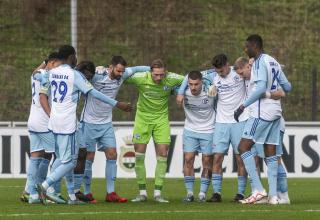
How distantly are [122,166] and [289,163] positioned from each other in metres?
3.60

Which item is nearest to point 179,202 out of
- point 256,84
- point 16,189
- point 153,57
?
point 256,84

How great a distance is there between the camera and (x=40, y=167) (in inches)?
709

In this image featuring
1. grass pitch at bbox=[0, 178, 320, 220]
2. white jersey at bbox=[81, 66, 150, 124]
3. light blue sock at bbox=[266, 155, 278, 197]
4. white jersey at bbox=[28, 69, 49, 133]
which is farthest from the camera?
white jersey at bbox=[81, 66, 150, 124]

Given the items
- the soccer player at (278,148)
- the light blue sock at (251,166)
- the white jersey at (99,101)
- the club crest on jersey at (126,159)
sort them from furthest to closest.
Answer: the club crest on jersey at (126,159), the white jersey at (99,101), the light blue sock at (251,166), the soccer player at (278,148)

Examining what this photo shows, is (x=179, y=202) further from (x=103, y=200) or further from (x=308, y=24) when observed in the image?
(x=308, y=24)

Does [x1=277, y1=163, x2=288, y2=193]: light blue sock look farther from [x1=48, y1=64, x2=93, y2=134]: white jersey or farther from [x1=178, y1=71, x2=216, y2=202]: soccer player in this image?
[x1=48, y1=64, x2=93, y2=134]: white jersey

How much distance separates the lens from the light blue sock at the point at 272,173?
1684 centimetres

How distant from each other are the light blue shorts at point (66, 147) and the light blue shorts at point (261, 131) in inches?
100

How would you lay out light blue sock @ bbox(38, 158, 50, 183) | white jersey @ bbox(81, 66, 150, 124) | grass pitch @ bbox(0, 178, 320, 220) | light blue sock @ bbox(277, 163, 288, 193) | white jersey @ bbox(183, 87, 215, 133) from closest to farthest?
1. grass pitch @ bbox(0, 178, 320, 220)
2. light blue sock @ bbox(277, 163, 288, 193)
3. light blue sock @ bbox(38, 158, 50, 183)
4. white jersey @ bbox(81, 66, 150, 124)
5. white jersey @ bbox(183, 87, 215, 133)

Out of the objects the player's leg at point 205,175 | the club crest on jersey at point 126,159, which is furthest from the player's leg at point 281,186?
the club crest on jersey at point 126,159

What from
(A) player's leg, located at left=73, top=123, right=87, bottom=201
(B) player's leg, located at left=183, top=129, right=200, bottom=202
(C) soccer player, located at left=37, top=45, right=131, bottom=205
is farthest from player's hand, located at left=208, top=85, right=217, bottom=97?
(A) player's leg, located at left=73, top=123, right=87, bottom=201

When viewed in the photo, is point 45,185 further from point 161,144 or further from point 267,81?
point 267,81

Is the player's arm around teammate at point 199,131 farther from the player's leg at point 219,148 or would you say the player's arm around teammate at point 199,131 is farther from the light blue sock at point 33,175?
the light blue sock at point 33,175

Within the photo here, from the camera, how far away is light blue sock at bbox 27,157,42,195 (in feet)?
57.0
